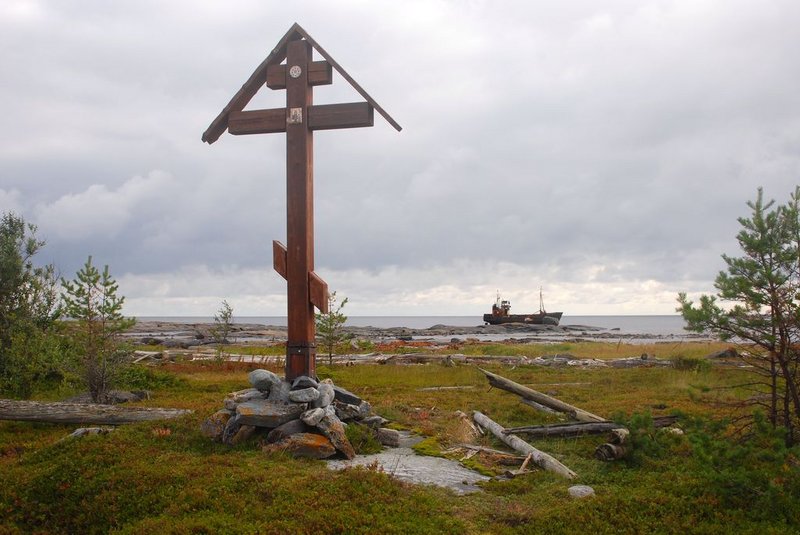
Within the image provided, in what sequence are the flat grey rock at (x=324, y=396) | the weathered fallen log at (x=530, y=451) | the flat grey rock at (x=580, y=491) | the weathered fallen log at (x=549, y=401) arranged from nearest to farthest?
the flat grey rock at (x=580, y=491) < the weathered fallen log at (x=530, y=451) < the flat grey rock at (x=324, y=396) < the weathered fallen log at (x=549, y=401)

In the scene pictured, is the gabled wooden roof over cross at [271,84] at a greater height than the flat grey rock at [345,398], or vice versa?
the gabled wooden roof over cross at [271,84]

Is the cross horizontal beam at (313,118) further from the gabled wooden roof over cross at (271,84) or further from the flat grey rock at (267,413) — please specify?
the flat grey rock at (267,413)

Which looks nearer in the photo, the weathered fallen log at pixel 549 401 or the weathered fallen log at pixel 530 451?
the weathered fallen log at pixel 530 451

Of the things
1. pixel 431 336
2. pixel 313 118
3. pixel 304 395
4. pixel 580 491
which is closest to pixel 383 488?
pixel 580 491

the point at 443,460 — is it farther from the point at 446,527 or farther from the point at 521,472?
the point at 446,527

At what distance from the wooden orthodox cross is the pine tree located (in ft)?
19.8

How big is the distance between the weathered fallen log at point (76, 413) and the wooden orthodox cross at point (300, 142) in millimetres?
3657

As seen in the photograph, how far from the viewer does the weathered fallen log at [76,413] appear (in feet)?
41.2

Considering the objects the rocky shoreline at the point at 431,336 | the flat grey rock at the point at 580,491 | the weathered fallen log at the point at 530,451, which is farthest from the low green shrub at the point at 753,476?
the rocky shoreline at the point at 431,336

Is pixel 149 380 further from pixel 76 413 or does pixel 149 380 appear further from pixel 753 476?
pixel 753 476

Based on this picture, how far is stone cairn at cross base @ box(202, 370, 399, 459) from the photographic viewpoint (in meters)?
9.70

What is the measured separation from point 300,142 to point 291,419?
5.02 m

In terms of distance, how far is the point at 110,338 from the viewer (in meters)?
15.5

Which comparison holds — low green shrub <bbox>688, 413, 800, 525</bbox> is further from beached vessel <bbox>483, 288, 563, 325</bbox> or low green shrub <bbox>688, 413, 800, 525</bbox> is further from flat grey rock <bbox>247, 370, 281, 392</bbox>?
beached vessel <bbox>483, 288, 563, 325</bbox>
